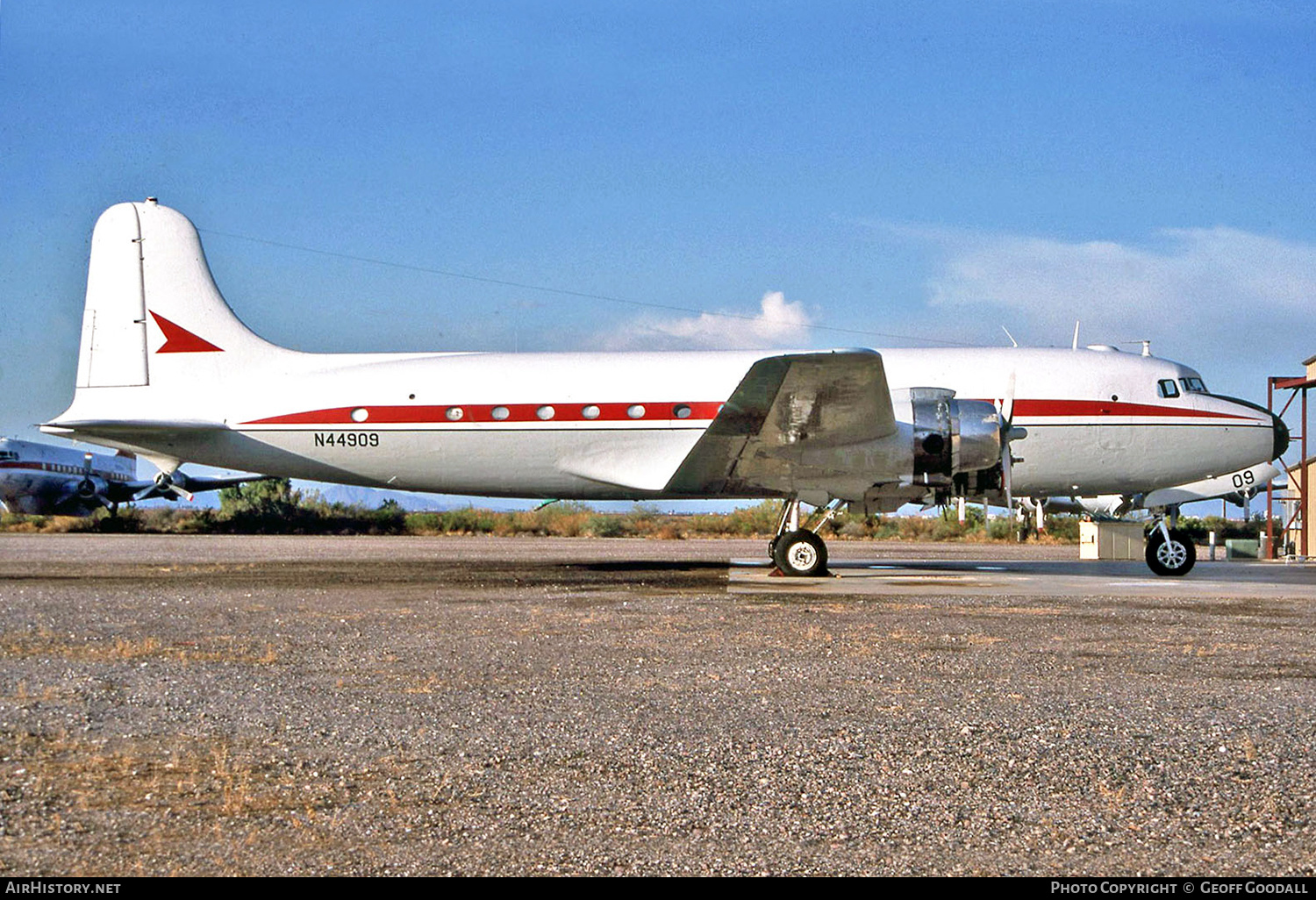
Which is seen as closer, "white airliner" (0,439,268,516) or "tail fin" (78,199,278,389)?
"tail fin" (78,199,278,389)

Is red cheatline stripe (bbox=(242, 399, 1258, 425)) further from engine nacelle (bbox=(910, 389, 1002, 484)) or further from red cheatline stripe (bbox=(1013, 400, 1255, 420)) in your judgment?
engine nacelle (bbox=(910, 389, 1002, 484))

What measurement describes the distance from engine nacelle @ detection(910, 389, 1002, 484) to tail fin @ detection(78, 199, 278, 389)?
37.5ft

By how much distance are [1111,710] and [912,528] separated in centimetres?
4054

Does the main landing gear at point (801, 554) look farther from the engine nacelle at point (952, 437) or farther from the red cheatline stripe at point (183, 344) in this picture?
the red cheatline stripe at point (183, 344)

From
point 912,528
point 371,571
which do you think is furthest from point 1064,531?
point 371,571

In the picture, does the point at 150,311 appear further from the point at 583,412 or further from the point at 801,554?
the point at 801,554

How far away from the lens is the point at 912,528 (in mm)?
46219

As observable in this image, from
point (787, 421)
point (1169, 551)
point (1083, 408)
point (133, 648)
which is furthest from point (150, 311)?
point (1169, 551)

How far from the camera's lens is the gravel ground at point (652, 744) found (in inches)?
152

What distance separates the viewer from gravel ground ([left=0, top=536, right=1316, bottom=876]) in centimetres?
387

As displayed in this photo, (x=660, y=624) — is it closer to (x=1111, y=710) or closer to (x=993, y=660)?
(x=993, y=660)

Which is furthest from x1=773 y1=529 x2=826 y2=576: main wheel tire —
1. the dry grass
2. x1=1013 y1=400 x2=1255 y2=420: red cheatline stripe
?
the dry grass

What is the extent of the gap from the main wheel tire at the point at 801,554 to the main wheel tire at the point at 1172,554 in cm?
582

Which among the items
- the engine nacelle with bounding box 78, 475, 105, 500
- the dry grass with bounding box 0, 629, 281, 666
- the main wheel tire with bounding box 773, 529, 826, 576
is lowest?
the dry grass with bounding box 0, 629, 281, 666
